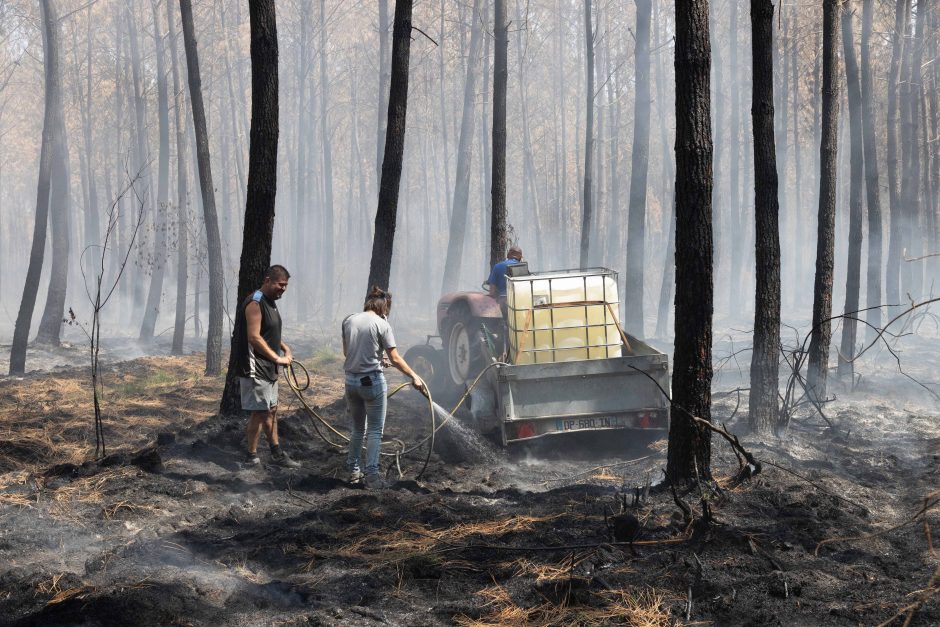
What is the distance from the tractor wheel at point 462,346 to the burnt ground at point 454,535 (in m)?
1.46

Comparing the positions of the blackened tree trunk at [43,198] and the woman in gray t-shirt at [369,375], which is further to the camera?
the blackened tree trunk at [43,198]

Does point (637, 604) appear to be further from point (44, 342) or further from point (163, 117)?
point (163, 117)

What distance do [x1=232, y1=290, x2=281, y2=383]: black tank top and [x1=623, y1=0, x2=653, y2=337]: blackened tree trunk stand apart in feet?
43.0

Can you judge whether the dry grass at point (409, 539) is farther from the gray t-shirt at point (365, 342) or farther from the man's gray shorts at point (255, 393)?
the man's gray shorts at point (255, 393)

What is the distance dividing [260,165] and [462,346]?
387cm

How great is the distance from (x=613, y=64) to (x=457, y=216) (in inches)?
1011

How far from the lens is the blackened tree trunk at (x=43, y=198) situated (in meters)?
16.0

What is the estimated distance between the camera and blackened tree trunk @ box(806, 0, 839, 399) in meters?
11.4

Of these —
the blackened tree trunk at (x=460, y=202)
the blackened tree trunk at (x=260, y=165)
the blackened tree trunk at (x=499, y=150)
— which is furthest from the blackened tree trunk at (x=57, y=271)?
the blackened tree trunk at (x=260, y=165)

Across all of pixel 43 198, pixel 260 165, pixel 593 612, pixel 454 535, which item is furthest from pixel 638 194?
pixel 593 612

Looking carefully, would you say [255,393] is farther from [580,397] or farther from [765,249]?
[765,249]

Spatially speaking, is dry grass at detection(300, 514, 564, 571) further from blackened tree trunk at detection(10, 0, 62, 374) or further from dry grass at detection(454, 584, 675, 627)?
blackened tree trunk at detection(10, 0, 62, 374)

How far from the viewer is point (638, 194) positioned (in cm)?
2144

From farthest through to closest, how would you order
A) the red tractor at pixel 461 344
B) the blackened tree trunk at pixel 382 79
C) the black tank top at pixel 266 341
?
1. the blackened tree trunk at pixel 382 79
2. the red tractor at pixel 461 344
3. the black tank top at pixel 266 341
